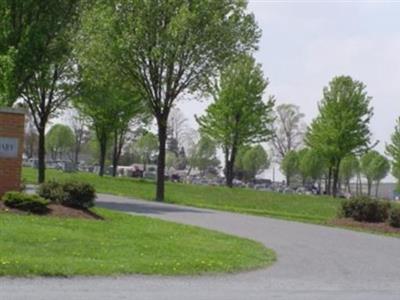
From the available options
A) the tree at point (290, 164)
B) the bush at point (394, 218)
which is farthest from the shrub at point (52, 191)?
the tree at point (290, 164)

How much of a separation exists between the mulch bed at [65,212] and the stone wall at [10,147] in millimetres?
1798

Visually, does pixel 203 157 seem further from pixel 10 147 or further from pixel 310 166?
pixel 10 147

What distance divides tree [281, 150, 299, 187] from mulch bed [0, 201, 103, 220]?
240ft

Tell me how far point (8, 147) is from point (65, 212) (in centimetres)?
293

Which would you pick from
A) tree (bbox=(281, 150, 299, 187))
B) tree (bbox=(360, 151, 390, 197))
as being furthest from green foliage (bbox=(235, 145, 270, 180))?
tree (bbox=(360, 151, 390, 197))

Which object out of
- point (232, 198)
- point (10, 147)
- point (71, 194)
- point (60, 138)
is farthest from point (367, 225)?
point (60, 138)

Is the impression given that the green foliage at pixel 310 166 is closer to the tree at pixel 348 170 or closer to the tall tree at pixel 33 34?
the tree at pixel 348 170

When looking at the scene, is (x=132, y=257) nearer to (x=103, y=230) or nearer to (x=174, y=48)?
(x=103, y=230)

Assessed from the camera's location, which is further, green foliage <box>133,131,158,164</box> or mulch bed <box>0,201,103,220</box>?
green foliage <box>133,131,158,164</box>

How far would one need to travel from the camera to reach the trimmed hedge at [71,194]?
1898 centimetres

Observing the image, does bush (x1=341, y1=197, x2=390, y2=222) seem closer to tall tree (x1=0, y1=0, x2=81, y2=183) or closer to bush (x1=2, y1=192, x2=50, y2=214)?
tall tree (x1=0, y1=0, x2=81, y2=183)

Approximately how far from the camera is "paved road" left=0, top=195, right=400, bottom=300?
980 centimetres

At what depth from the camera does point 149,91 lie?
110 ft

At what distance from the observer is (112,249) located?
44.4 feet
